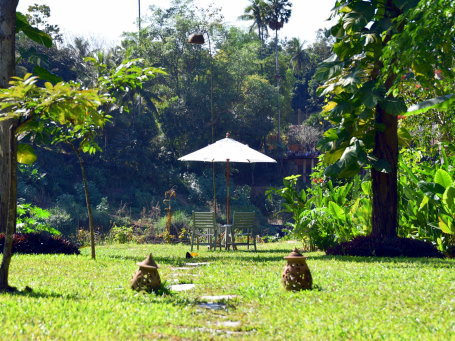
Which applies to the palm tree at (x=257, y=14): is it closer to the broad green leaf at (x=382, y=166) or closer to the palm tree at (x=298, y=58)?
the palm tree at (x=298, y=58)

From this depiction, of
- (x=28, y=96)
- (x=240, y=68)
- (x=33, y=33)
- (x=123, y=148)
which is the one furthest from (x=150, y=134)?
(x=28, y=96)

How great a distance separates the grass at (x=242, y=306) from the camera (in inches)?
185

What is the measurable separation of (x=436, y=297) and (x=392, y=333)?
5.46 ft

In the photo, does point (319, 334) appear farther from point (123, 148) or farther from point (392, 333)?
point (123, 148)

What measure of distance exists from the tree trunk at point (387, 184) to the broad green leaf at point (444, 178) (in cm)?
106

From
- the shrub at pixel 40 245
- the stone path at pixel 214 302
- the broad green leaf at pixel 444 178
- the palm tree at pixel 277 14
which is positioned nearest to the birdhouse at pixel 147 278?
the stone path at pixel 214 302

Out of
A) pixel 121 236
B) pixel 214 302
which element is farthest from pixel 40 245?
pixel 121 236

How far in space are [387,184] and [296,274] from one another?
16.6 feet

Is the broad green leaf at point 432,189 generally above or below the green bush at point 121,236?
above

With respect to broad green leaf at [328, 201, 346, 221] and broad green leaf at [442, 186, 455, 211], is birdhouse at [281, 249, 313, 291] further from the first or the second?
broad green leaf at [328, 201, 346, 221]

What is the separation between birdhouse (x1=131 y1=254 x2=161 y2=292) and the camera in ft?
21.4

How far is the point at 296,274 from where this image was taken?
666cm

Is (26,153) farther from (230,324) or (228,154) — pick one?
(230,324)

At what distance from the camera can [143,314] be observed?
5285mm
